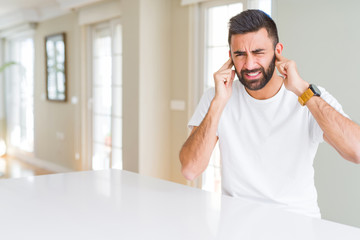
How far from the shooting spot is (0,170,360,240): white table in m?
1.03

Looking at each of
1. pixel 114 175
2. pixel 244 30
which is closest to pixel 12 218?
pixel 114 175

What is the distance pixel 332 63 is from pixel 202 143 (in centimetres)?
137

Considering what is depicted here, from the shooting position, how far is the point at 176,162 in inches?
161

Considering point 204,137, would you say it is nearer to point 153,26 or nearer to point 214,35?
point 214,35

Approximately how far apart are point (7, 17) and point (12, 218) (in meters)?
6.51

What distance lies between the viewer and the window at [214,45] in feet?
11.8

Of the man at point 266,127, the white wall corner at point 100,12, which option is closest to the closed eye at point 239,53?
the man at point 266,127

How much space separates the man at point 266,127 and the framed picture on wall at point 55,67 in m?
4.44

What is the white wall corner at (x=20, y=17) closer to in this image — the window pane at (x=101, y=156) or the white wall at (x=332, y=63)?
the window pane at (x=101, y=156)

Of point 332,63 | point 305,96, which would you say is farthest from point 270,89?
point 332,63

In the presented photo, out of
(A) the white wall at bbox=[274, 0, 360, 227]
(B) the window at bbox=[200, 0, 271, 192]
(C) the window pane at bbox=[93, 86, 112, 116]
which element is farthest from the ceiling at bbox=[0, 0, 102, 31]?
(A) the white wall at bbox=[274, 0, 360, 227]

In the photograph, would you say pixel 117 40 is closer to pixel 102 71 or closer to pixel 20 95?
pixel 102 71

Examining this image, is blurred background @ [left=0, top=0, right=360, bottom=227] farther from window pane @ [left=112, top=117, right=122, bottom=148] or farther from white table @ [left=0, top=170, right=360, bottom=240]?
white table @ [left=0, top=170, right=360, bottom=240]

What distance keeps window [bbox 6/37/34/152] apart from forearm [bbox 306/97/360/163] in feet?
20.3
